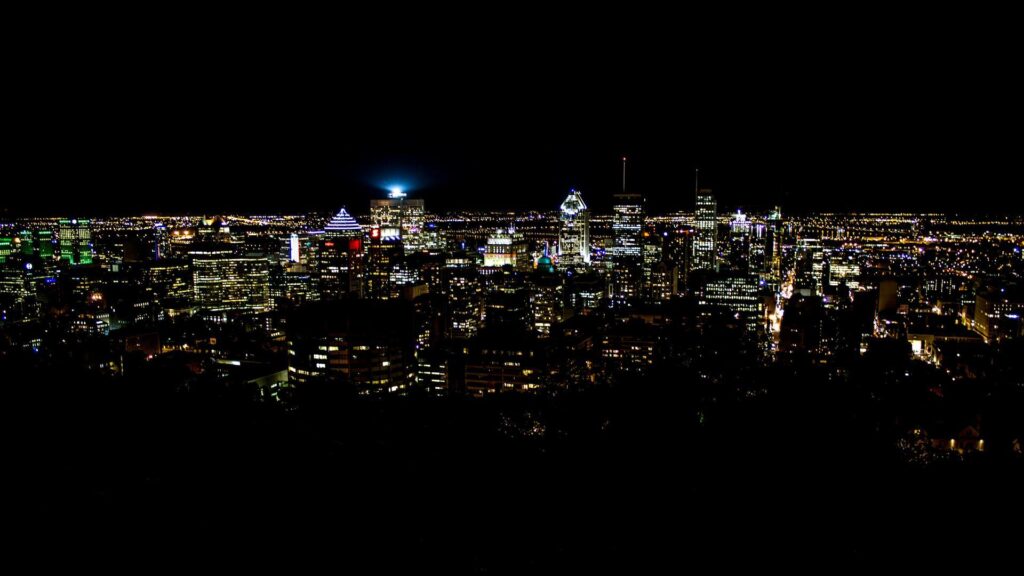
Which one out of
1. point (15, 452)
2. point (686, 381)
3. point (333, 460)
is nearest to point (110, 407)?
point (15, 452)

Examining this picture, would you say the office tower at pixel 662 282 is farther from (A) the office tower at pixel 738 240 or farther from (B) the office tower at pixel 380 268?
(B) the office tower at pixel 380 268

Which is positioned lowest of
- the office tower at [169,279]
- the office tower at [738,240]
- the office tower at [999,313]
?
the office tower at [999,313]

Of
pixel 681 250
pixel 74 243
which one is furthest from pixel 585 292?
pixel 74 243

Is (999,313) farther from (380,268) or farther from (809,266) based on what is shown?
(380,268)

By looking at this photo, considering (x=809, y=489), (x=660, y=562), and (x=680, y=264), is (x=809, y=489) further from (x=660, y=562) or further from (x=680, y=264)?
(x=680, y=264)

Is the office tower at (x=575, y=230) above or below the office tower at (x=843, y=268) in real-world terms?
above

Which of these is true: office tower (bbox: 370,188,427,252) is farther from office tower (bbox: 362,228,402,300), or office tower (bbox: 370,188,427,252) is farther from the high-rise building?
the high-rise building

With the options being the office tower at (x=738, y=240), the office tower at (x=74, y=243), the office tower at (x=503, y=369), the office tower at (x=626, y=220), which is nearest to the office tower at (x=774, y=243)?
the office tower at (x=738, y=240)
